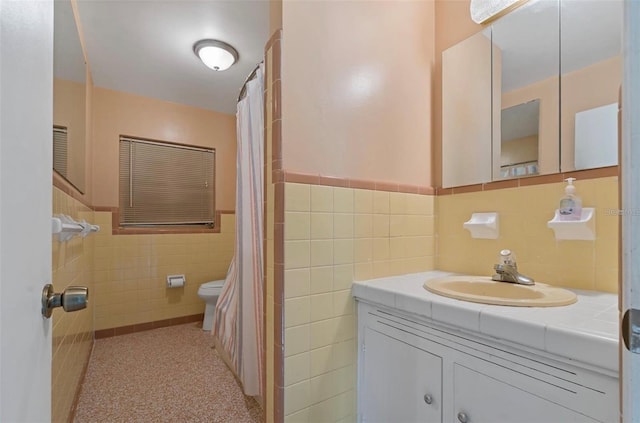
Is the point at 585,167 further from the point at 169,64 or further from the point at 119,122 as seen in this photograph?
the point at 119,122

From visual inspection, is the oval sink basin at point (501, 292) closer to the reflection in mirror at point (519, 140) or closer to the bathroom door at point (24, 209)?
the reflection in mirror at point (519, 140)

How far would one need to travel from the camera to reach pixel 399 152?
4.79 feet

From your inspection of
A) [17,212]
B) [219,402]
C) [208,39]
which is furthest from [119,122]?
[17,212]

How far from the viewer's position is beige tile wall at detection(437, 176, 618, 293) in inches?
40.8

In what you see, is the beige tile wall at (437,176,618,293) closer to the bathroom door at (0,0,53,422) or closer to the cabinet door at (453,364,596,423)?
the cabinet door at (453,364,596,423)

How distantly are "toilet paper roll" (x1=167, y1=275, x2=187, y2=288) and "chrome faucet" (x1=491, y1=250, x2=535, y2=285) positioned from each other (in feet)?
8.82

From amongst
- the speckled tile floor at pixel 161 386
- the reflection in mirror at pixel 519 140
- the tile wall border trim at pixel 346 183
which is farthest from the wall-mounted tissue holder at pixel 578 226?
the speckled tile floor at pixel 161 386

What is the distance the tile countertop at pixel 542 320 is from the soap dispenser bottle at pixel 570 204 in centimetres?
28

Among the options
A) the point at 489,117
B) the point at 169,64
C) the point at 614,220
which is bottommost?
the point at 614,220

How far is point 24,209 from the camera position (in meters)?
0.45

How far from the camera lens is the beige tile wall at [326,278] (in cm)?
110

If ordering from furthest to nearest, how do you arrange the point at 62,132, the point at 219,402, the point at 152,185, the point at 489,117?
the point at 152,185, the point at 219,402, the point at 489,117, the point at 62,132

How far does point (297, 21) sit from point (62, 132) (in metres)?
1.10

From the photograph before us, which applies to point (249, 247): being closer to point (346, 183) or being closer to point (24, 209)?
point (346, 183)
